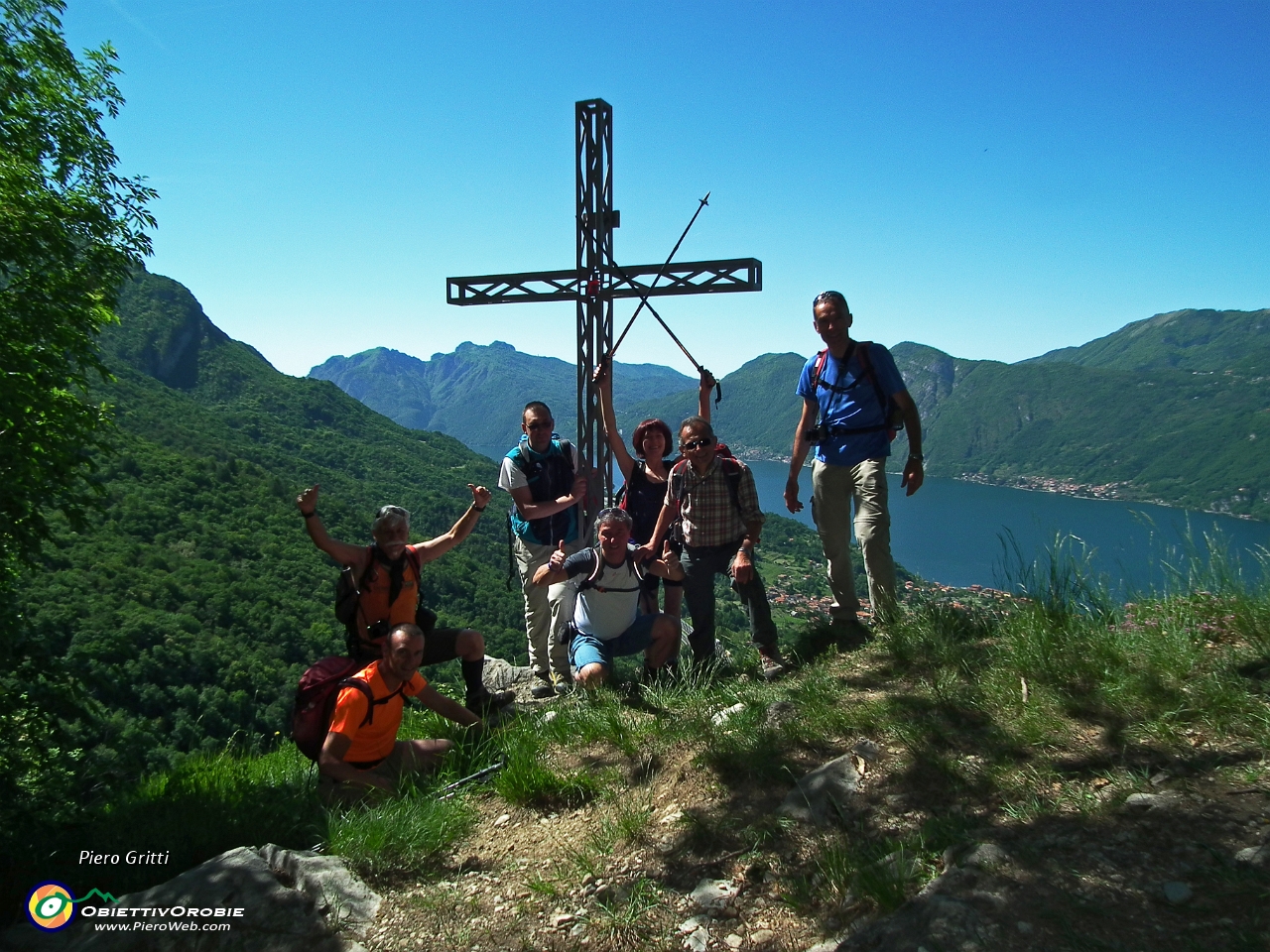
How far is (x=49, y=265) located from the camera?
5.86m

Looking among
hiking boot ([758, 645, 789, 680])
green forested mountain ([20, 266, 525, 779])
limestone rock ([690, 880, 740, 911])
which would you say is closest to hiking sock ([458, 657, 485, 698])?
hiking boot ([758, 645, 789, 680])

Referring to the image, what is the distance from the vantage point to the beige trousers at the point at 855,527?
455 centimetres

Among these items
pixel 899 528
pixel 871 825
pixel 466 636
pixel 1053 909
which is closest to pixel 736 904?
pixel 871 825

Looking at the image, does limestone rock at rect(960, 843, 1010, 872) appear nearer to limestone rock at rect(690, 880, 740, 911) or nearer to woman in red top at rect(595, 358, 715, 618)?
limestone rock at rect(690, 880, 740, 911)

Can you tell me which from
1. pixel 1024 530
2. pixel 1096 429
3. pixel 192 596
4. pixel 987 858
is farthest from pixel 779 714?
pixel 1096 429

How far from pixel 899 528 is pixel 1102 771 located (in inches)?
2271

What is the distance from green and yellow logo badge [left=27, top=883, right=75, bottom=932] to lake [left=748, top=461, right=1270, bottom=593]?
3841 millimetres

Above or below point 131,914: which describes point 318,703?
above

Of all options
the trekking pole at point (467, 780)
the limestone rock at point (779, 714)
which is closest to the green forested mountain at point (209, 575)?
the trekking pole at point (467, 780)

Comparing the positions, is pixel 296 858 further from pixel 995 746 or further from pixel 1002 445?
pixel 1002 445

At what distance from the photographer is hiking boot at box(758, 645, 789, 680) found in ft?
14.6

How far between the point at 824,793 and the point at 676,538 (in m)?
2.21

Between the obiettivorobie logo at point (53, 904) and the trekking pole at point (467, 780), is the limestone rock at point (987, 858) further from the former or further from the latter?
the obiettivorobie logo at point (53, 904)

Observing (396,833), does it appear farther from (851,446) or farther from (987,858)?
(851,446)
